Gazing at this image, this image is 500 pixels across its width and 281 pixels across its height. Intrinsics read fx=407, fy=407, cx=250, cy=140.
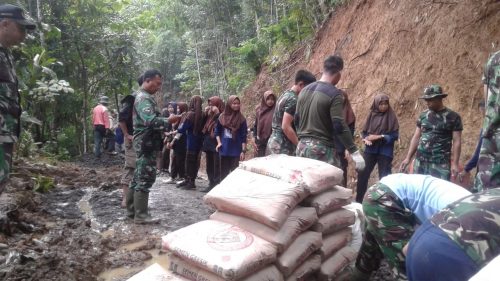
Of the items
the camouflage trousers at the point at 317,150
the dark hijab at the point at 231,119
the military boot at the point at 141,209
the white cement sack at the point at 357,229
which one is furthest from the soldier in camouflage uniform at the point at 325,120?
the dark hijab at the point at 231,119

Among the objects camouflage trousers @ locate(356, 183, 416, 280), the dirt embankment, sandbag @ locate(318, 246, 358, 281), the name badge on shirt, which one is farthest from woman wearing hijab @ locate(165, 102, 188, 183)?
camouflage trousers @ locate(356, 183, 416, 280)

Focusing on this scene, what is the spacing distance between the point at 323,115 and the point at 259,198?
1430 millimetres

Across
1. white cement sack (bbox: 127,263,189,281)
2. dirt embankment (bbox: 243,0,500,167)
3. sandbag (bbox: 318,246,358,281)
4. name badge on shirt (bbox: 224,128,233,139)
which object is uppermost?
dirt embankment (bbox: 243,0,500,167)

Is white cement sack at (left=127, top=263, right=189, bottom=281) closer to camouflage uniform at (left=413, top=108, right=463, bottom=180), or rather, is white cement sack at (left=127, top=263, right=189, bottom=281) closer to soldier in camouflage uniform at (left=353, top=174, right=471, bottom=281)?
soldier in camouflage uniform at (left=353, top=174, right=471, bottom=281)

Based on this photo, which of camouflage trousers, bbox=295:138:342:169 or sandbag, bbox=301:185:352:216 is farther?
camouflage trousers, bbox=295:138:342:169

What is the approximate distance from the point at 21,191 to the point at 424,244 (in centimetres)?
531

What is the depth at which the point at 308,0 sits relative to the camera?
11.1m

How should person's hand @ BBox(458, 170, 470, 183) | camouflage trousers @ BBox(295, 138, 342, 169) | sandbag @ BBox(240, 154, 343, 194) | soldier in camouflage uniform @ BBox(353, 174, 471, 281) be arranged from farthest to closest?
person's hand @ BBox(458, 170, 470, 183) → camouflage trousers @ BBox(295, 138, 342, 169) → sandbag @ BBox(240, 154, 343, 194) → soldier in camouflage uniform @ BBox(353, 174, 471, 281)

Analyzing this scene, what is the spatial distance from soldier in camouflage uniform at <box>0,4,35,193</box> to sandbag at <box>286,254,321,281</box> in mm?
2242

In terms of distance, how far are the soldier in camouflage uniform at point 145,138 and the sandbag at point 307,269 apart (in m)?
2.42

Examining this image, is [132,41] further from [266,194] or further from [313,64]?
[266,194]

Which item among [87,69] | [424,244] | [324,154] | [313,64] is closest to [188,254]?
[424,244]

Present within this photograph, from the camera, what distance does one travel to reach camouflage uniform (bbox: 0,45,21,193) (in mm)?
3043

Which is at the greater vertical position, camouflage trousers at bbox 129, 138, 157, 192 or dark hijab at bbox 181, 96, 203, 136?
dark hijab at bbox 181, 96, 203, 136
